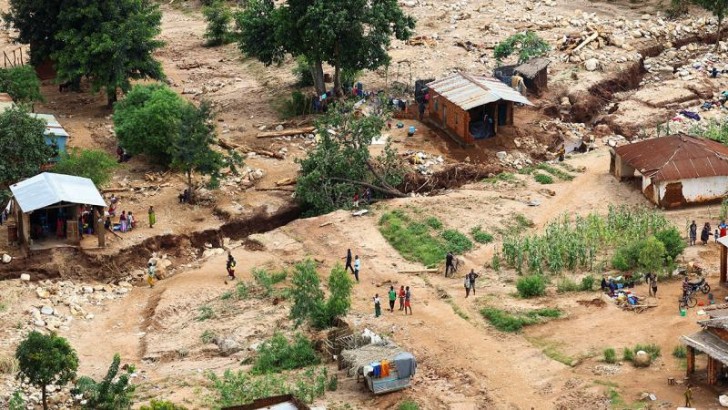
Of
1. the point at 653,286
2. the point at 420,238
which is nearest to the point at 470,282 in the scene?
the point at 420,238

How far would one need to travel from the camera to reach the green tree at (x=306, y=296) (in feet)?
115

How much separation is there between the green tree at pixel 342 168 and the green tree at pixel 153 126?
15.7 feet

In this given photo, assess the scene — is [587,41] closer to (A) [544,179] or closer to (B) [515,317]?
(A) [544,179]

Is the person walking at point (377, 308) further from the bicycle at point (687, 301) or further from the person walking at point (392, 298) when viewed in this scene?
the bicycle at point (687, 301)

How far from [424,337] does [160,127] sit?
15.7 m

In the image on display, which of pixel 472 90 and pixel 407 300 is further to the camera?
pixel 472 90

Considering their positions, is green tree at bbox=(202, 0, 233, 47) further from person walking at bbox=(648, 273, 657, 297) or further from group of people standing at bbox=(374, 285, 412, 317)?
person walking at bbox=(648, 273, 657, 297)

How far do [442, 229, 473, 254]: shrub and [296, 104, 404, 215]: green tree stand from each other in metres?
4.19

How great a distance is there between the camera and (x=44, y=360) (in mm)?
31594

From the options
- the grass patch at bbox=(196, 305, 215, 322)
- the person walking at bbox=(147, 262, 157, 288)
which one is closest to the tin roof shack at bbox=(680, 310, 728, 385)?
the grass patch at bbox=(196, 305, 215, 322)

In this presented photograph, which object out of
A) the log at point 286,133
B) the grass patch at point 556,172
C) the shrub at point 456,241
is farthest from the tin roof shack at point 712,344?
the log at point 286,133

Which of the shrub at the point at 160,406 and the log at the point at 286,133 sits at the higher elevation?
the log at the point at 286,133

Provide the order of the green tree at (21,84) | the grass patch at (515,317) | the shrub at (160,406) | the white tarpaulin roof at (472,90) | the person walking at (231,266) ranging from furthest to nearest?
the green tree at (21,84), the white tarpaulin roof at (472,90), the person walking at (231,266), the grass patch at (515,317), the shrub at (160,406)

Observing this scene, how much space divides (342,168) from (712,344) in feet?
57.0
